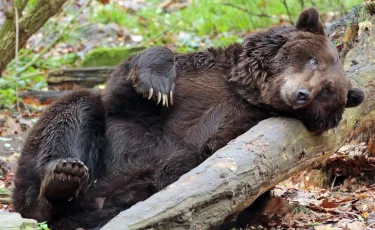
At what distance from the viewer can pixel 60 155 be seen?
191 inches

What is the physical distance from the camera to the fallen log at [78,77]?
37.6 feet

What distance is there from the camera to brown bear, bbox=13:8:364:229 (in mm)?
4902

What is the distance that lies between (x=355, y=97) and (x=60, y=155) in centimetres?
249

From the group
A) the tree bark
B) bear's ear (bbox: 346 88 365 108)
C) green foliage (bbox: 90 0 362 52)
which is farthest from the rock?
green foliage (bbox: 90 0 362 52)

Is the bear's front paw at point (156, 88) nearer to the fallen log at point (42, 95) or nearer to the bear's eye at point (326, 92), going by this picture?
the bear's eye at point (326, 92)

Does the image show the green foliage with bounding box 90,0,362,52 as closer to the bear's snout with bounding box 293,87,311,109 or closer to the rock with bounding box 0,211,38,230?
the bear's snout with bounding box 293,87,311,109

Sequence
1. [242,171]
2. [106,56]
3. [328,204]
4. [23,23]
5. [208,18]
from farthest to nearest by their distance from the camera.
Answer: [208,18], [106,56], [23,23], [328,204], [242,171]

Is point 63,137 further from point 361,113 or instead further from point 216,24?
point 216,24

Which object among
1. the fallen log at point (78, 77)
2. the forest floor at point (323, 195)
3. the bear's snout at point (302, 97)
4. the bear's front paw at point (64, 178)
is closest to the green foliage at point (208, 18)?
the fallen log at point (78, 77)

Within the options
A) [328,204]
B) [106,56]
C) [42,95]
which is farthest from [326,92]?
[106,56]

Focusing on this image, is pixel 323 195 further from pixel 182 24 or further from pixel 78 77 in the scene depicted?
pixel 182 24

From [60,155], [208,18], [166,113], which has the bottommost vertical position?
[208,18]

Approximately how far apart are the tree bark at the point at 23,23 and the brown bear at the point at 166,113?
112 inches

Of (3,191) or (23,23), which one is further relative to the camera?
(23,23)
